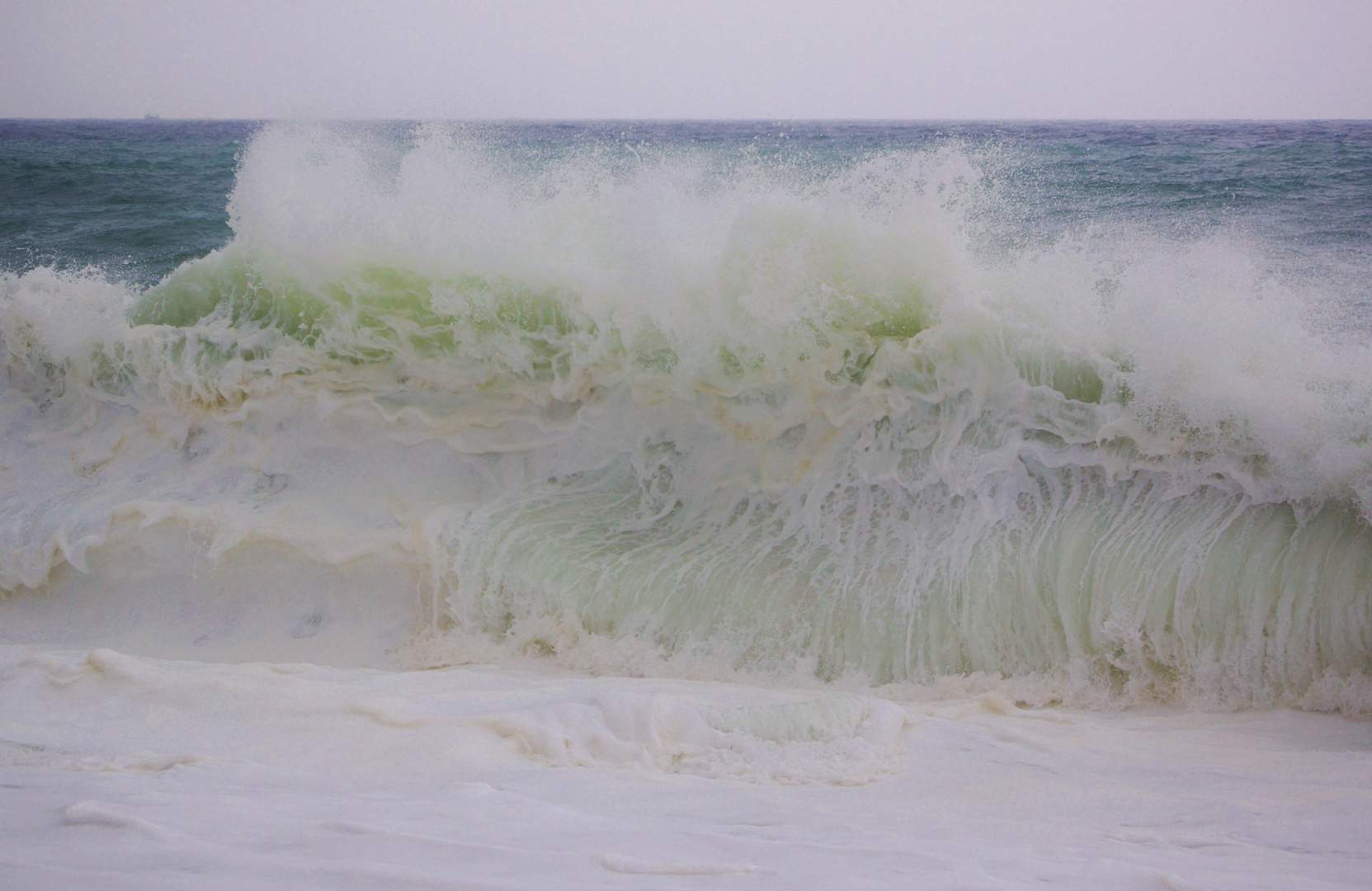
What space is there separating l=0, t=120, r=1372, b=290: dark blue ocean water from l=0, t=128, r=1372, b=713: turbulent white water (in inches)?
58.6

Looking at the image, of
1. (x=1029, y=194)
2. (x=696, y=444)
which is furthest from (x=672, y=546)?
(x=1029, y=194)

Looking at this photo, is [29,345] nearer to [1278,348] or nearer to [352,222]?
[352,222]

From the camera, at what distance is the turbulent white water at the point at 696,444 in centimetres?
329

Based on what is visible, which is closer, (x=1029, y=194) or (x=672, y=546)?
(x=672, y=546)

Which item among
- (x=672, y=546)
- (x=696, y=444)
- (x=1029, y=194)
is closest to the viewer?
(x=672, y=546)

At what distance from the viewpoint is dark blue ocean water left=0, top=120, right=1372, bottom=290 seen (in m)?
8.90

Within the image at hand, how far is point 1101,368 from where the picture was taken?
3.68 meters

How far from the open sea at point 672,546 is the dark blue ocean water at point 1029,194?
1.57 meters

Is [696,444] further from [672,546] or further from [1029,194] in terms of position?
[1029,194]

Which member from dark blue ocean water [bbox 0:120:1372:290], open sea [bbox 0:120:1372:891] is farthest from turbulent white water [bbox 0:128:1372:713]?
dark blue ocean water [bbox 0:120:1372:290]

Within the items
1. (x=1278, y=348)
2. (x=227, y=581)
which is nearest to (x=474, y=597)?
(x=227, y=581)

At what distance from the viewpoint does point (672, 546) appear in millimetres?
4031

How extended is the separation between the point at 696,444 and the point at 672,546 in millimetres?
574

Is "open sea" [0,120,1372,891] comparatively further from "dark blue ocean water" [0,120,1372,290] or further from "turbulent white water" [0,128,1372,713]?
"dark blue ocean water" [0,120,1372,290]
